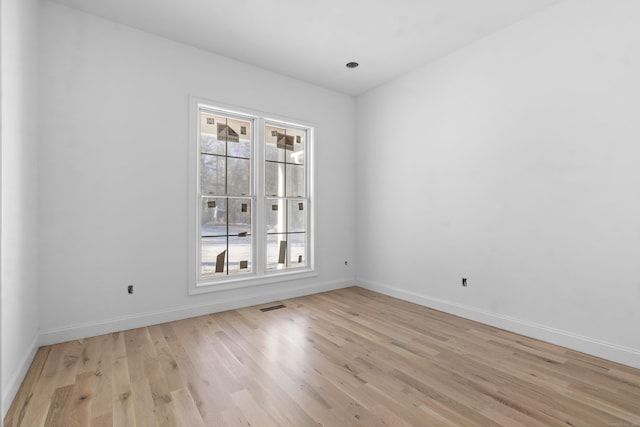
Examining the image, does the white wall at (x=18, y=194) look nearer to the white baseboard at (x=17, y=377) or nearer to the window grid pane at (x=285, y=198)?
the white baseboard at (x=17, y=377)

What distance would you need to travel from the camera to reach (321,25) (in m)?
3.30

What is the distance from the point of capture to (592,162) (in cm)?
274

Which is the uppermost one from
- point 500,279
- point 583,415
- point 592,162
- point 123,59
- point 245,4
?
point 245,4

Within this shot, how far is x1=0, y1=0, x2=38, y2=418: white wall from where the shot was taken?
1.97 meters

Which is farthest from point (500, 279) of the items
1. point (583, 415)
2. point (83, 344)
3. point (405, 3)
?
point (83, 344)

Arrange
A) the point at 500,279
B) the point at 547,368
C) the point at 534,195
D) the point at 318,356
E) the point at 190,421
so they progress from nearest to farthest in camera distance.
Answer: the point at 190,421, the point at 547,368, the point at 318,356, the point at 534,195, the point at 500,279

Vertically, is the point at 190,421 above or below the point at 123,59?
below

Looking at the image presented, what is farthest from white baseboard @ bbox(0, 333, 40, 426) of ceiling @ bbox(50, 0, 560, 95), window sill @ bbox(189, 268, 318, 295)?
ceiling @ bbox(50, 0, 560, 95)

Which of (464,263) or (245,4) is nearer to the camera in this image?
(245,4)

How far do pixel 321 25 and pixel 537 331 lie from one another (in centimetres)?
373

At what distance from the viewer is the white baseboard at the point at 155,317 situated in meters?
2.92

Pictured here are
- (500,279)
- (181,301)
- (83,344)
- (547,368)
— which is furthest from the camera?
(181,301)

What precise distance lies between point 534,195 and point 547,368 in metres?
1.55

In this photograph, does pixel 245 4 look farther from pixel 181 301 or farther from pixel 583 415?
pixel 583 415
